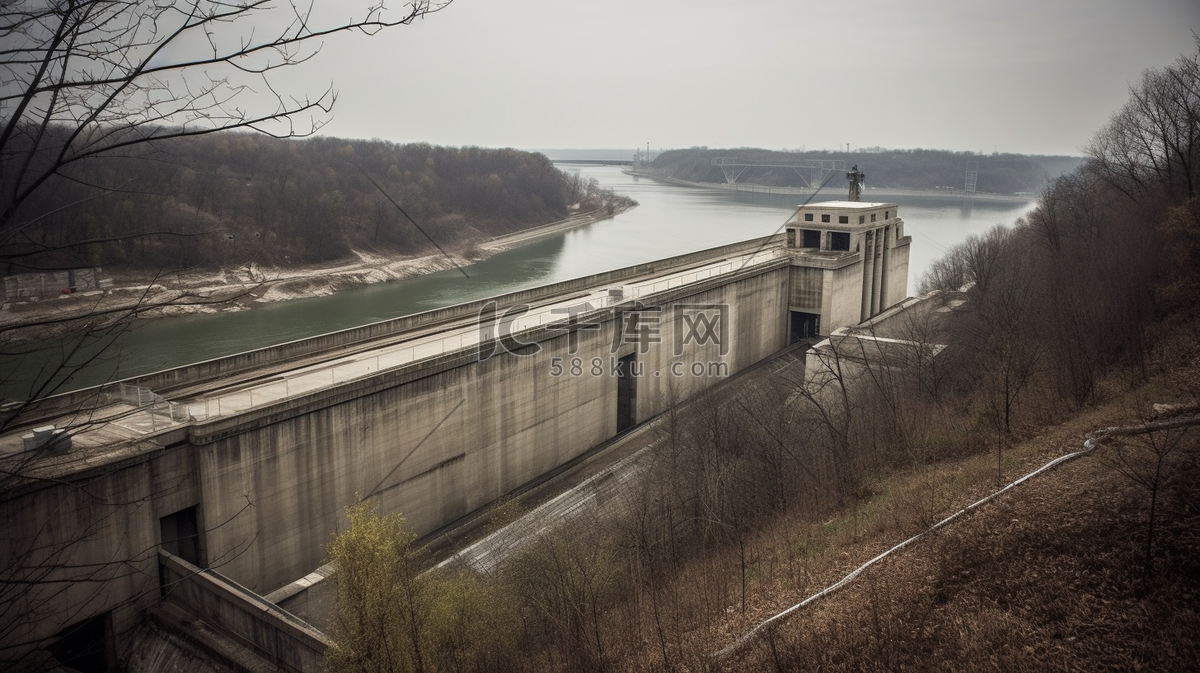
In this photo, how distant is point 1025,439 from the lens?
13133mm

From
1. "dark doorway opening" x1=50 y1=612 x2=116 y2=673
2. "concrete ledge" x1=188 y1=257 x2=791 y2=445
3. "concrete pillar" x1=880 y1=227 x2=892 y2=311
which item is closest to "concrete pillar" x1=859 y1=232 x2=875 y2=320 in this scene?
"concrete pillar" x1=880 y1=227 x2=892 y2=311

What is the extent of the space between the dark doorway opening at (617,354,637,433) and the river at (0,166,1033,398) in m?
12.8

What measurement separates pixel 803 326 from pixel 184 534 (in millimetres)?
25830

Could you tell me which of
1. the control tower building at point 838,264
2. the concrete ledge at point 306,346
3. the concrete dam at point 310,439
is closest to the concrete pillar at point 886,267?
the control tower building at point 838,264

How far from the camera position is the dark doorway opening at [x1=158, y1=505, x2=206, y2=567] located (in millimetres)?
Answer: 12859

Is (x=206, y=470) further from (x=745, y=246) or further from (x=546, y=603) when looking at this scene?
(x=745, y=246)

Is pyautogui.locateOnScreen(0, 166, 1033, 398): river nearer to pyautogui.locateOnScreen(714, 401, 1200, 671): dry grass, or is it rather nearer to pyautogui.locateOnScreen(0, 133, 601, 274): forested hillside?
pyautogui.locateOnScreen(0, 133, 601, 274): forested hillside

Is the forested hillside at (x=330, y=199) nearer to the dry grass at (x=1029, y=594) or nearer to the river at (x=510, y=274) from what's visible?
the river at (x=510, y=274)

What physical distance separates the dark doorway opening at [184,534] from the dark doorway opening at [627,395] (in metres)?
12.8

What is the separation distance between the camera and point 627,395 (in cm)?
2373

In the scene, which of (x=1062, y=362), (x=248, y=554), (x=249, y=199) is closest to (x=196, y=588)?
(x=248, y=554)

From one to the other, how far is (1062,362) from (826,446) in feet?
16.2

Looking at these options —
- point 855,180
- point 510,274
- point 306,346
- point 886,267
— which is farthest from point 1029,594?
point 510,274

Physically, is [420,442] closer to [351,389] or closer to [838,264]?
[351,389]
